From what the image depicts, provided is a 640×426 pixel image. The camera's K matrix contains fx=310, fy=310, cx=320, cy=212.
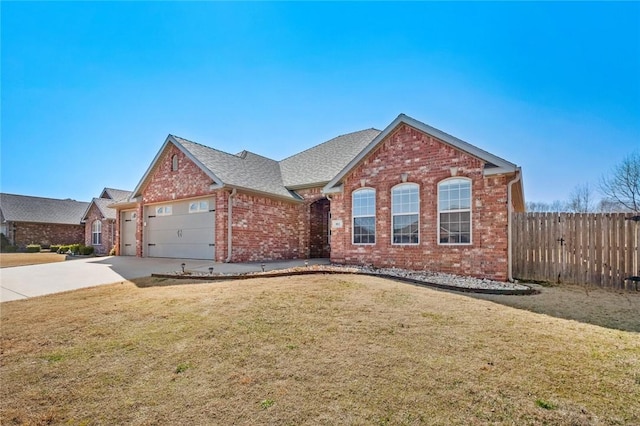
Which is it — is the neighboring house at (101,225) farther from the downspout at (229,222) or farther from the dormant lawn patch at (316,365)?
the dormant lawn patch at (316,365)

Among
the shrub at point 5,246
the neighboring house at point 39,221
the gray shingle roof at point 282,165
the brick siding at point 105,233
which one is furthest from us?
the neighboring house at point 39,221

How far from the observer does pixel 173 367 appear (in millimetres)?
3736

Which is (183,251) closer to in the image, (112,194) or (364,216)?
(364,216)

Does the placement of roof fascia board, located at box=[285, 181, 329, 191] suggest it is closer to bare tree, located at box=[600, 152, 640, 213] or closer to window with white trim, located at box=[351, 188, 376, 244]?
window with white trim, located at box=[351, 188, 376, 244]

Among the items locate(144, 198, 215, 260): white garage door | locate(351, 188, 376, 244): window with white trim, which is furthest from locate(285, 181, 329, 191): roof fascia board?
locate(144, 198, 215, 260): white garage door

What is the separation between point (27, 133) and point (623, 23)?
23.0m

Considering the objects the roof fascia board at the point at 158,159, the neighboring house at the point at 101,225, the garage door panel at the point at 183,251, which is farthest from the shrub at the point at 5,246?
the garage door panel at the point at 183,251

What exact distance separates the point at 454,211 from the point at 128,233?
1921 cm

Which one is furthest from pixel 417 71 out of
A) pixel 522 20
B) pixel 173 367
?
pixel 173 367

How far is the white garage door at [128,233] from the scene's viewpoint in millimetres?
19375

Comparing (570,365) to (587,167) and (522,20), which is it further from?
(587,167)

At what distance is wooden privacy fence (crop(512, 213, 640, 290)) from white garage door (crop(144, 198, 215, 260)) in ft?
39.8

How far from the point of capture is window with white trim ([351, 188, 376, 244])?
11.7 meters

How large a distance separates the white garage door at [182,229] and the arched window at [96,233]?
40.4ft
